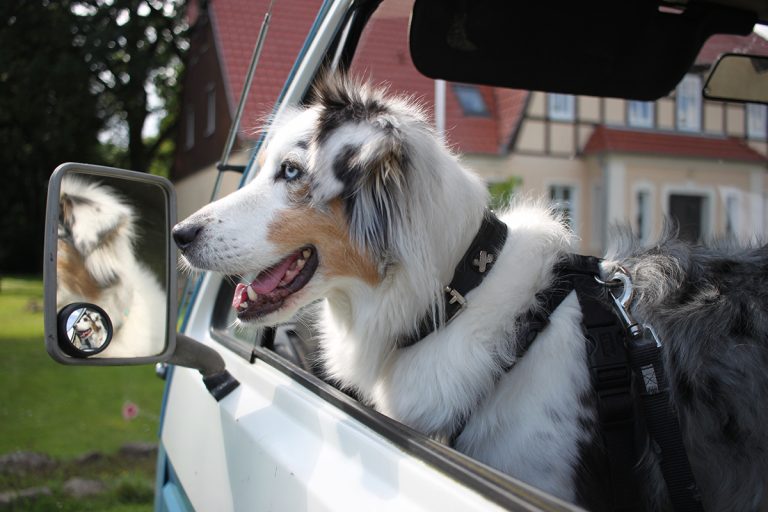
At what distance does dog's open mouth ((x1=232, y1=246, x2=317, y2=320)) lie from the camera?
1.98 m

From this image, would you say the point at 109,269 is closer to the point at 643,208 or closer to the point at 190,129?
the point at 190,129

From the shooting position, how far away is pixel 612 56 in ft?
8.39

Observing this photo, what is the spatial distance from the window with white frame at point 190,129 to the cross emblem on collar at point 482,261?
14.2ft

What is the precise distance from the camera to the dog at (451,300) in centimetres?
164

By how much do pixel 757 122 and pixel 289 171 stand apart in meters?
2.81

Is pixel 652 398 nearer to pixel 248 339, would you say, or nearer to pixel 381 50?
pixel 248 339

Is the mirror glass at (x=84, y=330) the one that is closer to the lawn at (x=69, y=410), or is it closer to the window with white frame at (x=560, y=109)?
the lawn at (x=69, y=410)

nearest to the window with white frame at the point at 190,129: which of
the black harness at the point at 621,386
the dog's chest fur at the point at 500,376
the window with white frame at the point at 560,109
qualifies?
the dog's chest fur at the point at 500,376

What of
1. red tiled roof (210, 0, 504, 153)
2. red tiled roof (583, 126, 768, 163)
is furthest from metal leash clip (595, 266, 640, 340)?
red tiled roof (583, 126, 768, 163)

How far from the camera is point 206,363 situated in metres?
1.98

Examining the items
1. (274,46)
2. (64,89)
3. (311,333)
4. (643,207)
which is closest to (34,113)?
(64,89)

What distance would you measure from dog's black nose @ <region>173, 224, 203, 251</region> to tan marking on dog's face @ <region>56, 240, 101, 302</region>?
0.26m

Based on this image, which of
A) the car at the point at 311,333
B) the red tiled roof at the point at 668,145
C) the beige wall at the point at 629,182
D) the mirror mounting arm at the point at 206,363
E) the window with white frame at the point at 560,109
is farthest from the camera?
the window with white frame at the point at 560,109

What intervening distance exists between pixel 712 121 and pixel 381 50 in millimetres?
2609
